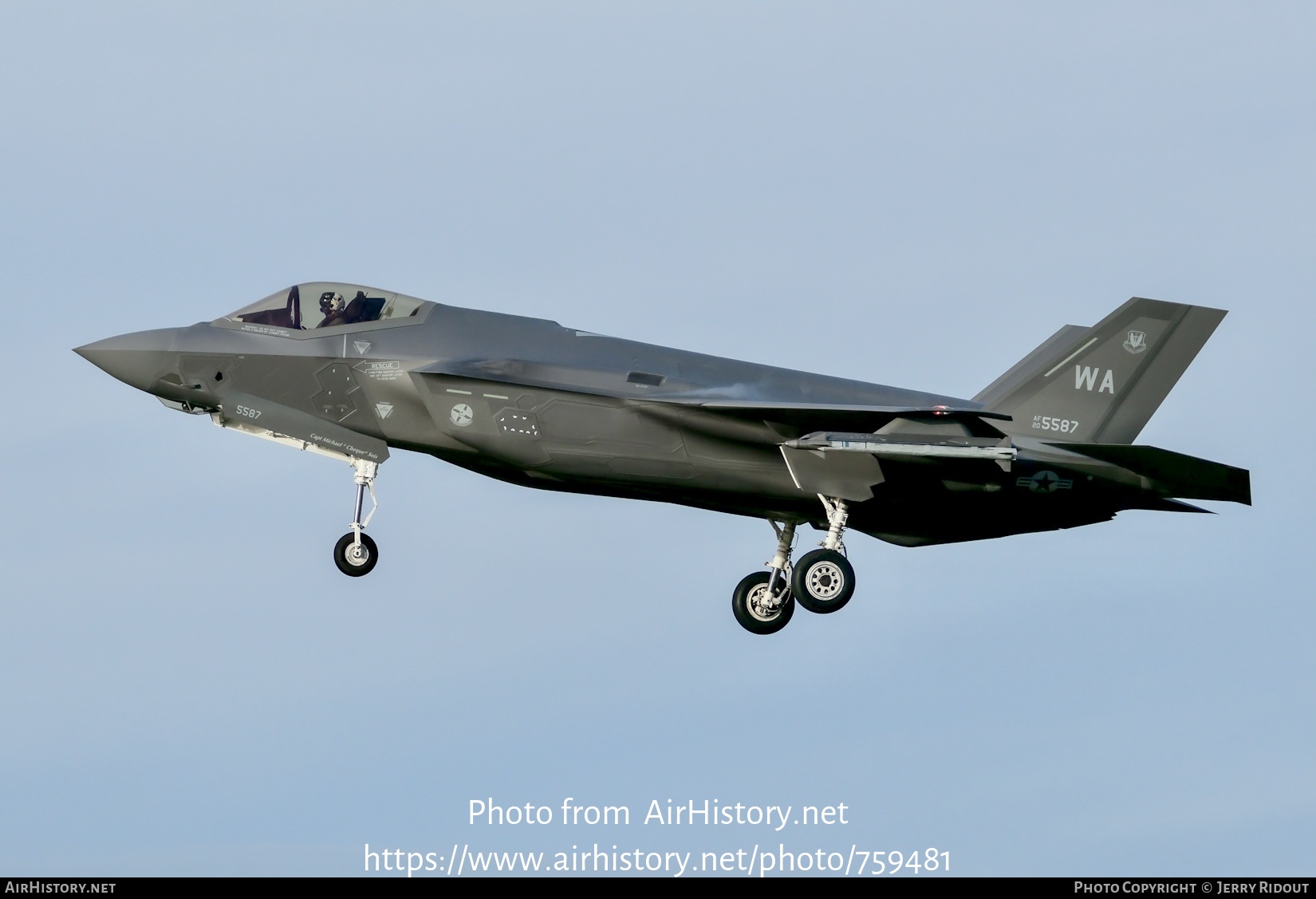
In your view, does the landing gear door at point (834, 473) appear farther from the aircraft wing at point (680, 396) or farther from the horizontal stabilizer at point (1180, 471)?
the horizontal stabilizer at point (1180, 471)

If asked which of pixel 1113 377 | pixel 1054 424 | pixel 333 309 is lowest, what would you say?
pixel 1054 424

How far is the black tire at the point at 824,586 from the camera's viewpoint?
80.6 ft

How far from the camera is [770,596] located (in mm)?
26828

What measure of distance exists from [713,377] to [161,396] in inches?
311

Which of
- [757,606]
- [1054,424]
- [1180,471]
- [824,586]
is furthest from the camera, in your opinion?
[757,606]

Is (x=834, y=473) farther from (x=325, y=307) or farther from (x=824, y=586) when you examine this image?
(x=325, y=307)

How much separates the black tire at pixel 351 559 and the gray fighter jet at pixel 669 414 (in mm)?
25

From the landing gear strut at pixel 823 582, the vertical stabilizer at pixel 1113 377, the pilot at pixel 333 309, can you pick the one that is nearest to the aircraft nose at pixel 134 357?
the pilot at pixel 333 309

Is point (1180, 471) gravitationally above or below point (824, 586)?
above

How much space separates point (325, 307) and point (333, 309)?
0.12 m

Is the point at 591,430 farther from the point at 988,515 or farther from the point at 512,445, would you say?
the point at 988,515

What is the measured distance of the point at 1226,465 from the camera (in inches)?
938

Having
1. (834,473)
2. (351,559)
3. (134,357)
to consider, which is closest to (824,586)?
(834,473)

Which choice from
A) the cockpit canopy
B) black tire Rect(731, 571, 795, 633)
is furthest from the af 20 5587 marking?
the cockpit canopy
